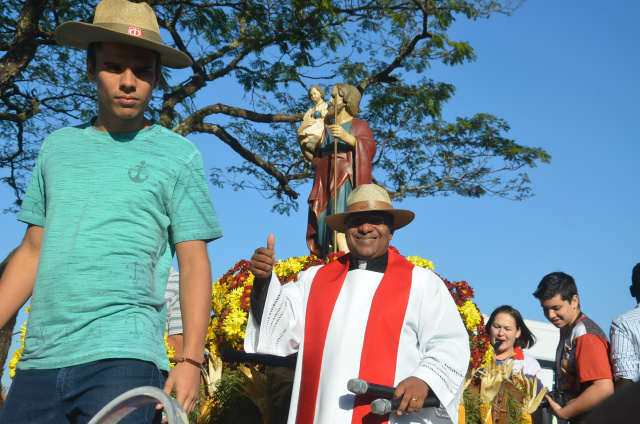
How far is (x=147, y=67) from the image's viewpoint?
247cm

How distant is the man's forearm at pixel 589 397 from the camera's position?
4941 millimetres

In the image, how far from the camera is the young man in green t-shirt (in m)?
2.12

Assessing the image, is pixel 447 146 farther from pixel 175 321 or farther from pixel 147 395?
pixel 147 395

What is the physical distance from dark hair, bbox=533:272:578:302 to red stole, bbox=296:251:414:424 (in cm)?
161

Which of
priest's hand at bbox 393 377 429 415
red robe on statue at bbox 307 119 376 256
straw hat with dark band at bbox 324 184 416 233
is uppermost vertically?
red robe on statue at bbox 307 119 376 256

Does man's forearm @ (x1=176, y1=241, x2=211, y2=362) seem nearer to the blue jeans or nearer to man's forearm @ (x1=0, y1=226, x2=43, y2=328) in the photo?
the blue jeans

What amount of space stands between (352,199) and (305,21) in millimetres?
8446

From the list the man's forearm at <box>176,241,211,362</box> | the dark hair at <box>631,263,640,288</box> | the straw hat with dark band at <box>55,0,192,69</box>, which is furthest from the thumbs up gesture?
the dark hair at <box>631,263,640,288</box>

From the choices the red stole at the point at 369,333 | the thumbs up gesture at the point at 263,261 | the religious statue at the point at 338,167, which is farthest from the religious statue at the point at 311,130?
the thumbs up gesture at the point at 263,261

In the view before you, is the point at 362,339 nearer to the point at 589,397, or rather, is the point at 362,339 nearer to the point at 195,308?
the point at 589,397

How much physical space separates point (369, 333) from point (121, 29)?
2.45 m

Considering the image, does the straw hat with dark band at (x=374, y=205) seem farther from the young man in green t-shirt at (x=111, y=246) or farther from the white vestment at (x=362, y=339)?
the young man in green t-shirt at (x=111, y=246)

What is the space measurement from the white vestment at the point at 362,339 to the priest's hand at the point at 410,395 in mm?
88

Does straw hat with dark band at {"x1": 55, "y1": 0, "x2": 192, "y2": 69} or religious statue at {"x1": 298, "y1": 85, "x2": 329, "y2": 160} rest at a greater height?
religious statue at {"x1": 298, "y1": 85, "x2": 329, "y2": 160}
